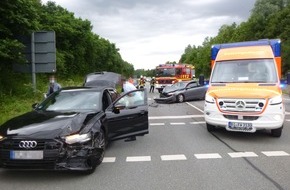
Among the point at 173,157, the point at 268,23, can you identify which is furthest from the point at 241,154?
the point at 268,23

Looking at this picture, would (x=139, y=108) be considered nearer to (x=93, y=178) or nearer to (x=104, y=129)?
(x=104, y=129)

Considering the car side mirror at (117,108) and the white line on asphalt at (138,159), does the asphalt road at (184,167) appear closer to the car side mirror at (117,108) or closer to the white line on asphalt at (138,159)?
the white line on asphalt at (138,159)

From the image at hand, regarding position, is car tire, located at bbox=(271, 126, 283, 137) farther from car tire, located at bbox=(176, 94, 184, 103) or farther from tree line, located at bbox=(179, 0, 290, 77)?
tree line, located at bbox=(179, 0, 290, 77)

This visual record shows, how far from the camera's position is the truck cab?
9609mm

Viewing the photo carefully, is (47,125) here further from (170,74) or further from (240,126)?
(170,74)

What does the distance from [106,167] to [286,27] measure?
198ft

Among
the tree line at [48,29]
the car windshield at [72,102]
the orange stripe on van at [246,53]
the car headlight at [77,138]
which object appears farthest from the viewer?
the tree line at [48,29]

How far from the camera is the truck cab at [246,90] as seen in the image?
9609 millimetres

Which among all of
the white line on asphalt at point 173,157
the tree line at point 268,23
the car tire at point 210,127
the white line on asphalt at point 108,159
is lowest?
the white line on asphalt at point 108,159

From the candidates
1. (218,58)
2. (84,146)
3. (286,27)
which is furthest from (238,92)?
(286,27)

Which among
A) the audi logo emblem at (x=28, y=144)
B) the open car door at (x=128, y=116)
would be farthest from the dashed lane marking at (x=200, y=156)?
the audi logo emblem at (x=28, y=144)

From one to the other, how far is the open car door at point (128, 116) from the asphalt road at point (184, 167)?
41cm

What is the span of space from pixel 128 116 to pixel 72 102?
1365 millimetres

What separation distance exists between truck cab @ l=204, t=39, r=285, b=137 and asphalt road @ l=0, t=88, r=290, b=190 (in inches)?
19.9
